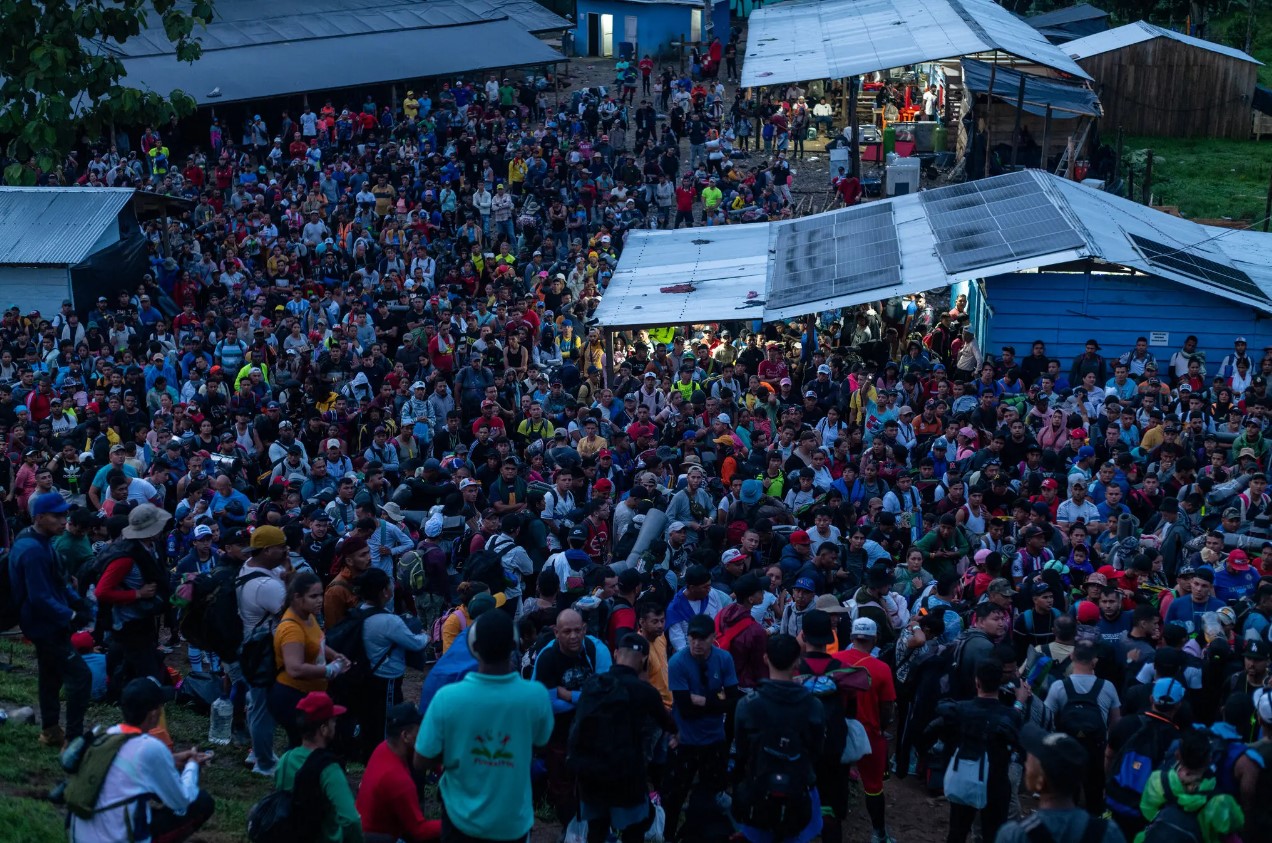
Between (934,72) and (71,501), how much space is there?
26.2 m

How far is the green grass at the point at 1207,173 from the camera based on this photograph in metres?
31.8

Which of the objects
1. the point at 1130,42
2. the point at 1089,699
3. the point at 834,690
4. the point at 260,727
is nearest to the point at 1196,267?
the point at 1089,699

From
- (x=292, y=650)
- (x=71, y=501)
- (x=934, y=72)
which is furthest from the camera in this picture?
(x=934, y=72)

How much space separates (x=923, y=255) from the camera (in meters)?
18.6

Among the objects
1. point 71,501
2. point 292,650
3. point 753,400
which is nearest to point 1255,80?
point 753,400

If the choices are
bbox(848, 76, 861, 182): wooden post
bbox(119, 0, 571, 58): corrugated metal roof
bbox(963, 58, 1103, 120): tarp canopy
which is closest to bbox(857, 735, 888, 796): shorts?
bbox(848, 76, 861, 182): wooden post

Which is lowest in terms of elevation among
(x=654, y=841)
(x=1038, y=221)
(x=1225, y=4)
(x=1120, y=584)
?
(x=654, y=841)

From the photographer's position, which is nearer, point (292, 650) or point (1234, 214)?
point (292, 650)

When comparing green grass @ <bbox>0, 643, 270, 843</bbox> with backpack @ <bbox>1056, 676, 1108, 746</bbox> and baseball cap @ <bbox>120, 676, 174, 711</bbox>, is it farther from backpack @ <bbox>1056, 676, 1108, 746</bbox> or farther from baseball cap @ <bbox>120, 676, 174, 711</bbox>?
backpack @ <bbox>1056, 676, 1108, 746</bbox>

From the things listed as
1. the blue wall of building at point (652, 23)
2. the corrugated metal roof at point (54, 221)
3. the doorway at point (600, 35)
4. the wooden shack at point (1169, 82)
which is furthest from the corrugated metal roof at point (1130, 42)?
the corrugated metal roof at point (54, 221)

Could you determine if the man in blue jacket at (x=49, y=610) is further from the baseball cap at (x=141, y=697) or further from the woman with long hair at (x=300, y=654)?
the baseball cap at (x=141, y=697)

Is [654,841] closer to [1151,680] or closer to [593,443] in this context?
[1151,680]

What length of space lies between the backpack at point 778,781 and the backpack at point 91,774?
2836 millimetres

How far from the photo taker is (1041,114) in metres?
29.5
